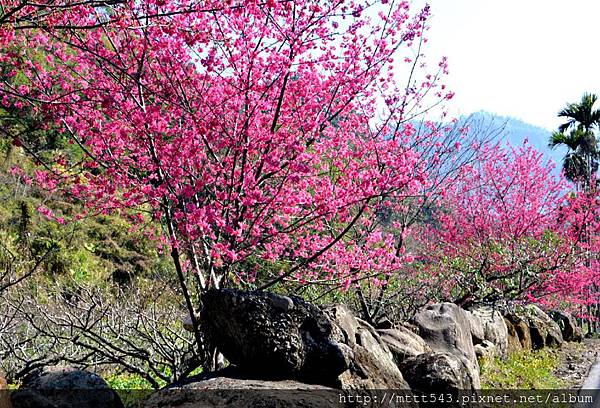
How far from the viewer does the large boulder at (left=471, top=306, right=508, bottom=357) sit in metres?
10.4

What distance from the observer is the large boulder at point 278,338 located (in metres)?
4.43

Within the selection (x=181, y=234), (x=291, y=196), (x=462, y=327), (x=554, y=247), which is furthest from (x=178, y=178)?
(x=554, y=247)

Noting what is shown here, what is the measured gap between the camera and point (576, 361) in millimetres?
11898

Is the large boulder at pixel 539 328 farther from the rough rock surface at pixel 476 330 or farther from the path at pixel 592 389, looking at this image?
the rough rock surface at pixel 476 330

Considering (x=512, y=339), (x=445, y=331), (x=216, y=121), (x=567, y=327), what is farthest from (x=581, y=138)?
(x=216, y=121)

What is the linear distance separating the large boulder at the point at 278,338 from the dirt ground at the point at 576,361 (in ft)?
20.0

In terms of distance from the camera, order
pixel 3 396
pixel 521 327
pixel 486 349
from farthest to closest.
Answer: pixel 521 327
pixel 486 349
pixel 3 396

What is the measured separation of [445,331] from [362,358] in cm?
334

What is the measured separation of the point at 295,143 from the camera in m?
5.23

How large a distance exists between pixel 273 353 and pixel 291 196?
1.69 meters

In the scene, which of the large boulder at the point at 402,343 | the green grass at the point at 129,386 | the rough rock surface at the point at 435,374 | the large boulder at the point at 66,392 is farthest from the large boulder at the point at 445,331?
the large boulder at the point at 66,392

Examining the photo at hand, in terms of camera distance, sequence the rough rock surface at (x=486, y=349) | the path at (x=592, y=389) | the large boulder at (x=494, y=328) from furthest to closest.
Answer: the large boulder at (x=494, y=328) → the rough rock surface at (x=486, y=349) → the path at (x=592, y=389)

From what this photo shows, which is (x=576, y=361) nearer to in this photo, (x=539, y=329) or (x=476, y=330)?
(x=539, y=329)

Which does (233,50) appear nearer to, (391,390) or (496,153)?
(391,390)
